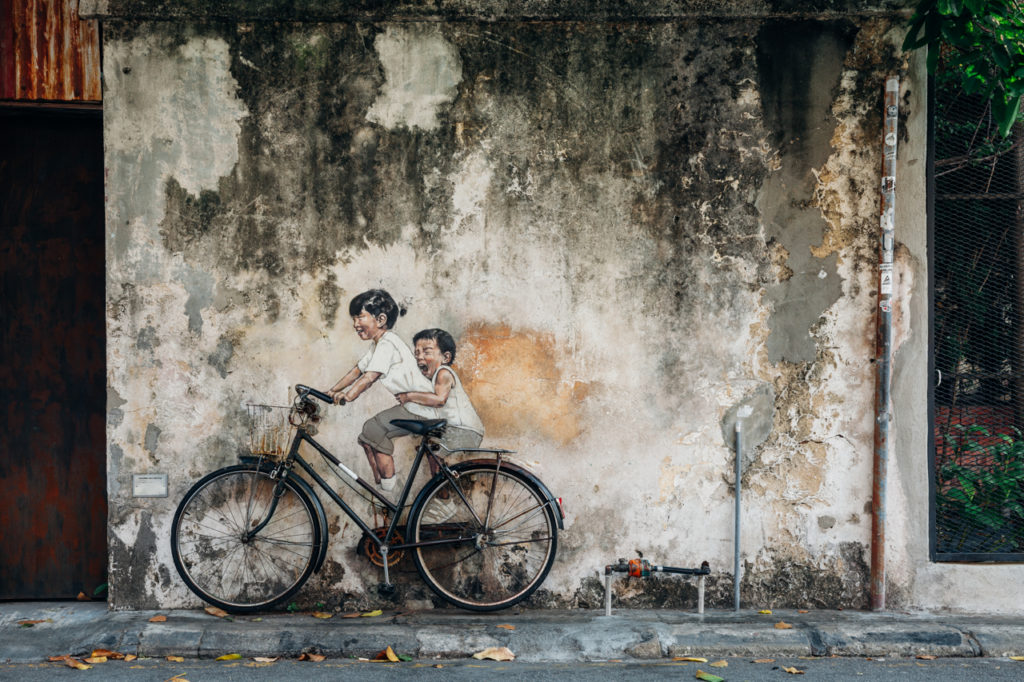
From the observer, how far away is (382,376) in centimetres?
545

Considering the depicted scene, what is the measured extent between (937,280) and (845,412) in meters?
1.13

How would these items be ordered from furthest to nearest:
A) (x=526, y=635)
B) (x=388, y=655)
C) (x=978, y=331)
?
(x=978, y=331) → (x=526, y=635) → (x=388, y=655)

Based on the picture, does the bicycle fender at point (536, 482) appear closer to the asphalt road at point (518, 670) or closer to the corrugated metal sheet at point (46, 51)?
the asphalt road at point (518, 670)

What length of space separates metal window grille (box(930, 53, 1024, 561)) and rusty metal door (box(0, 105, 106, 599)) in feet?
19.0

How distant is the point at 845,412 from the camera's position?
5.47 m

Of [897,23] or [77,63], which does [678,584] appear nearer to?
[897,23]

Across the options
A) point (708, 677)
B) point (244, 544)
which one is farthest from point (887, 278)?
point (244, 544)

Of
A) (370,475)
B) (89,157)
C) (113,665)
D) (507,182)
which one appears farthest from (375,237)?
(113,665)

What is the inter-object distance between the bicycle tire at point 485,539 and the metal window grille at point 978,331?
2774mm

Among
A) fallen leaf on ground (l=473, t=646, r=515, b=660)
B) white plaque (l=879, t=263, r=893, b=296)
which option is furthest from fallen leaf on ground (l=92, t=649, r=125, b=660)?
white plaque (l=879, t=263, r=893, b=296)

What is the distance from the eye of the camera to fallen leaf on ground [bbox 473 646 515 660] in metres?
4.82

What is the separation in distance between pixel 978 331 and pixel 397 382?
12.9 ft

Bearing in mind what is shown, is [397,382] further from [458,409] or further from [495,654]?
[495,654]

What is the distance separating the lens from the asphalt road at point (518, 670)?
4.54 meters
